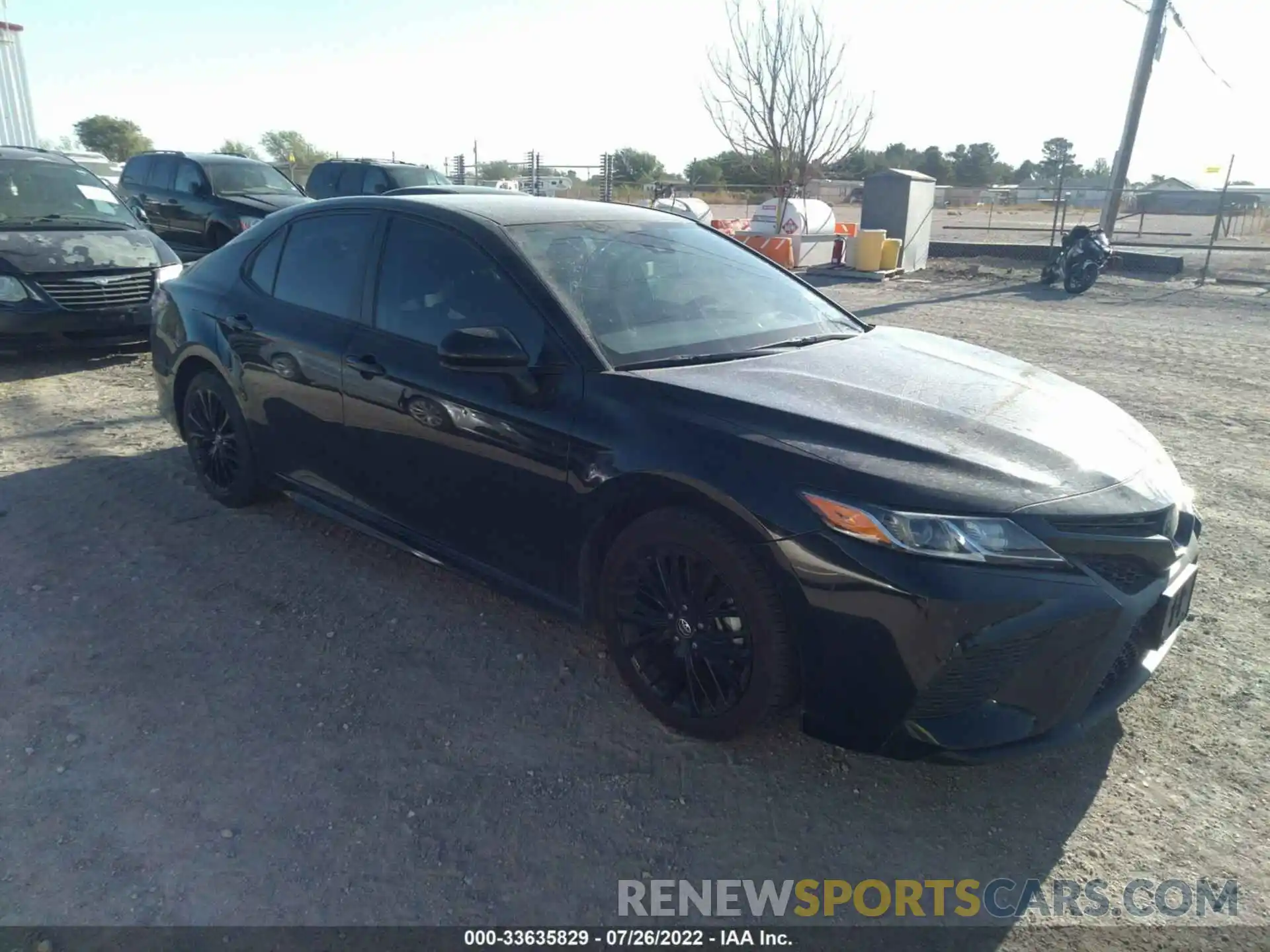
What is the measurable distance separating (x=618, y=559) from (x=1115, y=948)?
5.57 ft

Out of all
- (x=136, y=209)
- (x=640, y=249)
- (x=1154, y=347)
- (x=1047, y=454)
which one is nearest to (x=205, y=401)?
(x=640, y=249)

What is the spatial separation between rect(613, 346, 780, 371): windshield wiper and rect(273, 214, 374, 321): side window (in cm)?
140

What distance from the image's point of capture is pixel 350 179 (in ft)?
52.0

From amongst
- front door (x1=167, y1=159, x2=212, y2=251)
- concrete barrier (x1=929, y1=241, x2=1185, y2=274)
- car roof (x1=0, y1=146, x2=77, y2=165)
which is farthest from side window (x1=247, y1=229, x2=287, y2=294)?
concrete barrier (x1=929, y1=241, x2=1185, y2=274)

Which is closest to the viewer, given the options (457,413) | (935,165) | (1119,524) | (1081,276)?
(1119,524)

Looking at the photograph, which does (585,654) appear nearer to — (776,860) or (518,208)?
(776,860)

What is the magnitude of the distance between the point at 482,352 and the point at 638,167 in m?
52.6

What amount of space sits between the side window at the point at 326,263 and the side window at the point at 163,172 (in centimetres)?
1110

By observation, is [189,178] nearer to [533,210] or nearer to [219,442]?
[219,442]

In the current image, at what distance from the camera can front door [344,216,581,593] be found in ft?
10.1

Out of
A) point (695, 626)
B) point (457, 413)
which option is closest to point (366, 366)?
point (457, 413)

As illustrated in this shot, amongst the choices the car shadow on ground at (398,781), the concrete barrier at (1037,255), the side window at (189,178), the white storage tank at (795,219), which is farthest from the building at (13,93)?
the car shadow on ground at (398,781)

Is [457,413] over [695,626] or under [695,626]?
over
